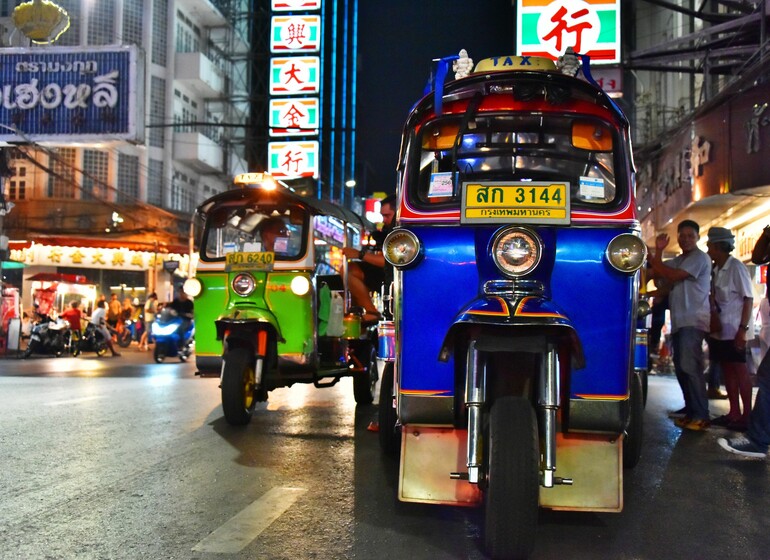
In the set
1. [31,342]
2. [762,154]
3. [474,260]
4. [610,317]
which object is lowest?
[31,342]

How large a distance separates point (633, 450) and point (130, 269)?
89.1ft

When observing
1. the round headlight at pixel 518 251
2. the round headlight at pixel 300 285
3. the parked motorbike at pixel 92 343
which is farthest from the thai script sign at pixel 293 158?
the round headlight at pixel 518 251

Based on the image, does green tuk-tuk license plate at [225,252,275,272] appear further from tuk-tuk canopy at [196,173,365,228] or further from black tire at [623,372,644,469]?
black tire at [623,372,644,469]

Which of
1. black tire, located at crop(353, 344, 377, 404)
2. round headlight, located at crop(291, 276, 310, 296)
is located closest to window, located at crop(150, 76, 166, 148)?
black tire, located at crop(353, 344, 377, 404)

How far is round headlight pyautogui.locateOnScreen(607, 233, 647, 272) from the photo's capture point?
3.99 meters

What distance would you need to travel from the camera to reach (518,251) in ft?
13.1

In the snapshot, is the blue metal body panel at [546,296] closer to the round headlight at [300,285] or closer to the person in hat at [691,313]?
the person in hat at [691,313]

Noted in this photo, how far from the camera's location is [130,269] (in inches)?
1185

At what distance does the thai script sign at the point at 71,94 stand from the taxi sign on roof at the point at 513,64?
13442 millimetres

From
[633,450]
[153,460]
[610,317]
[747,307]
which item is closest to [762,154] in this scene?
[747,307]

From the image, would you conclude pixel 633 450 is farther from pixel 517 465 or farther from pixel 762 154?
pixel 762 154

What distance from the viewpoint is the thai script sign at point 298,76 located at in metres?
29.0

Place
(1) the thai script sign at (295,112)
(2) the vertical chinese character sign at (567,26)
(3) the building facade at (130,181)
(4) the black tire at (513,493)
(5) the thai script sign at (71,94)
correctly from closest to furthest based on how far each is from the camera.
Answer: (4) the black tire at (513,493), (5) the thai script sign at (71,94), (2) the vertical chinese character sign at (567,26), (3) the building facade at (130,181), (1) the thai script sign at (295,112)

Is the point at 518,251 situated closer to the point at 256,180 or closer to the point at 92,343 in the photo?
the point at 256,180
